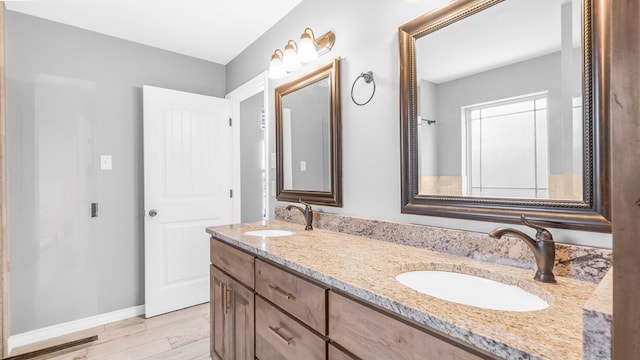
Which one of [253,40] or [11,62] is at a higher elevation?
[253,40]

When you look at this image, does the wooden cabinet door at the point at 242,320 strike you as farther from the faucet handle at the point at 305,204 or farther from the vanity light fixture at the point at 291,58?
the vanity light fixture at the point at 291,58

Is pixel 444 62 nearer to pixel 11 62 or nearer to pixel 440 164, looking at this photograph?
pixel 440 164

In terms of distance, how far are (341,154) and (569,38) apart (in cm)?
Answer: 106

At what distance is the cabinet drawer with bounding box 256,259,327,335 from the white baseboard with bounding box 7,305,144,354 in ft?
6.38

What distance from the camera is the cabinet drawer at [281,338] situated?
96cm

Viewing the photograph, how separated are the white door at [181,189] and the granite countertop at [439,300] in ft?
4.87

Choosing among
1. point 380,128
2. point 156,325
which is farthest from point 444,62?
point 156,325

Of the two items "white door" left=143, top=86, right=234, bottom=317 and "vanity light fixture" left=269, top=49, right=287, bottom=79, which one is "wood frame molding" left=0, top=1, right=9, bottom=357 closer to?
"white door" left=143, top=86, right=234, bottom=317

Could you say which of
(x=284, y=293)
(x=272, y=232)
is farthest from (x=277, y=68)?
(x=284, y=293)

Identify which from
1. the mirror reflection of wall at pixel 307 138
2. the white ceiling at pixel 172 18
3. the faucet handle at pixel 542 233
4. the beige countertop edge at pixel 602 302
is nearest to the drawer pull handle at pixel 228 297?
the mirror reflection of wall at pixel 307 138

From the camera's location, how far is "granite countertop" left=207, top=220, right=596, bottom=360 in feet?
1.77

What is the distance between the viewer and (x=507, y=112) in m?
1.04

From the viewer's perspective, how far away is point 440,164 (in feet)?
4.11

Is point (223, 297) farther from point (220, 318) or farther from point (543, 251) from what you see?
point (543, 251)
